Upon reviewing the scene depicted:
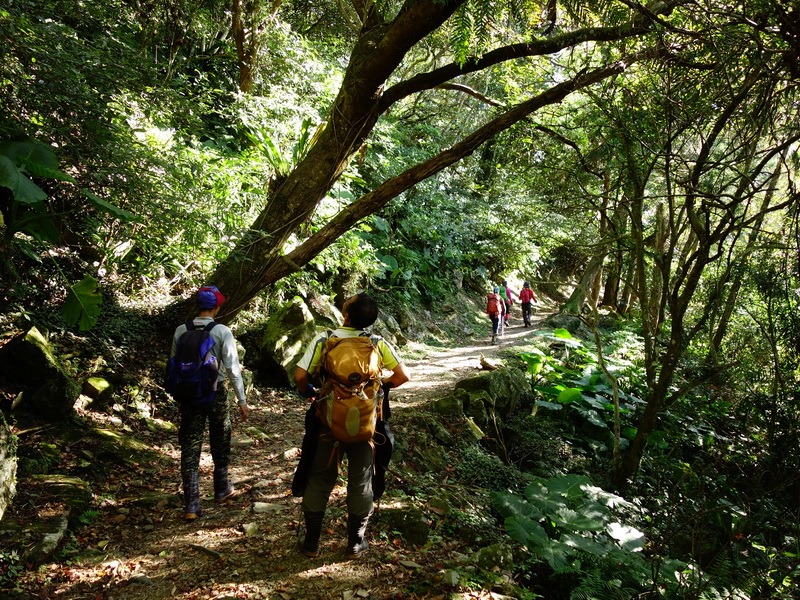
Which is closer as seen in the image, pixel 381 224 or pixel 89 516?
pixel 89 516

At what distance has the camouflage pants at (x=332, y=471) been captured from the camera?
126 inches

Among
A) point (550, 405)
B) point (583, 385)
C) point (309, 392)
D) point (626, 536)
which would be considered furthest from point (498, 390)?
point (309, 392)

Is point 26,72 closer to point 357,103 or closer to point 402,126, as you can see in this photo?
point 357,103

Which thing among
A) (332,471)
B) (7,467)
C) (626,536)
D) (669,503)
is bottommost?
(669,503)

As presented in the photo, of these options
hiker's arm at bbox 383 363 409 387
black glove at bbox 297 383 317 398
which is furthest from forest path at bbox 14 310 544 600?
hiker's arm at bbox 383 363 409 387

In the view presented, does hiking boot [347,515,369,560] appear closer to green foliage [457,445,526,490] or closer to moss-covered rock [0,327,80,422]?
green foliage [457,445,526,490]

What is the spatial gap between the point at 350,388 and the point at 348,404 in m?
0.10

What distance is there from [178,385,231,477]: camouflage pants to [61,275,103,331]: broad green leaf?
1647 millimetres

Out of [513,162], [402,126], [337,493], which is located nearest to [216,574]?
[337,493]

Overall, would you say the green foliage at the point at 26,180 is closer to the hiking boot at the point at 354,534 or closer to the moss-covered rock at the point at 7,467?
the moss-covered rock at the point at 7,467

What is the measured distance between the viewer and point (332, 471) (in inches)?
127

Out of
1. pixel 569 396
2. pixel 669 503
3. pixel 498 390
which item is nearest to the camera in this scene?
pixel 669 503

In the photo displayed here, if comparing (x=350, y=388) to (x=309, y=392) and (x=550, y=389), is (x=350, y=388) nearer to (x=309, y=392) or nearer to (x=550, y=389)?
(x=309, y=392)

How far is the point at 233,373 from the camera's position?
3.86 m
